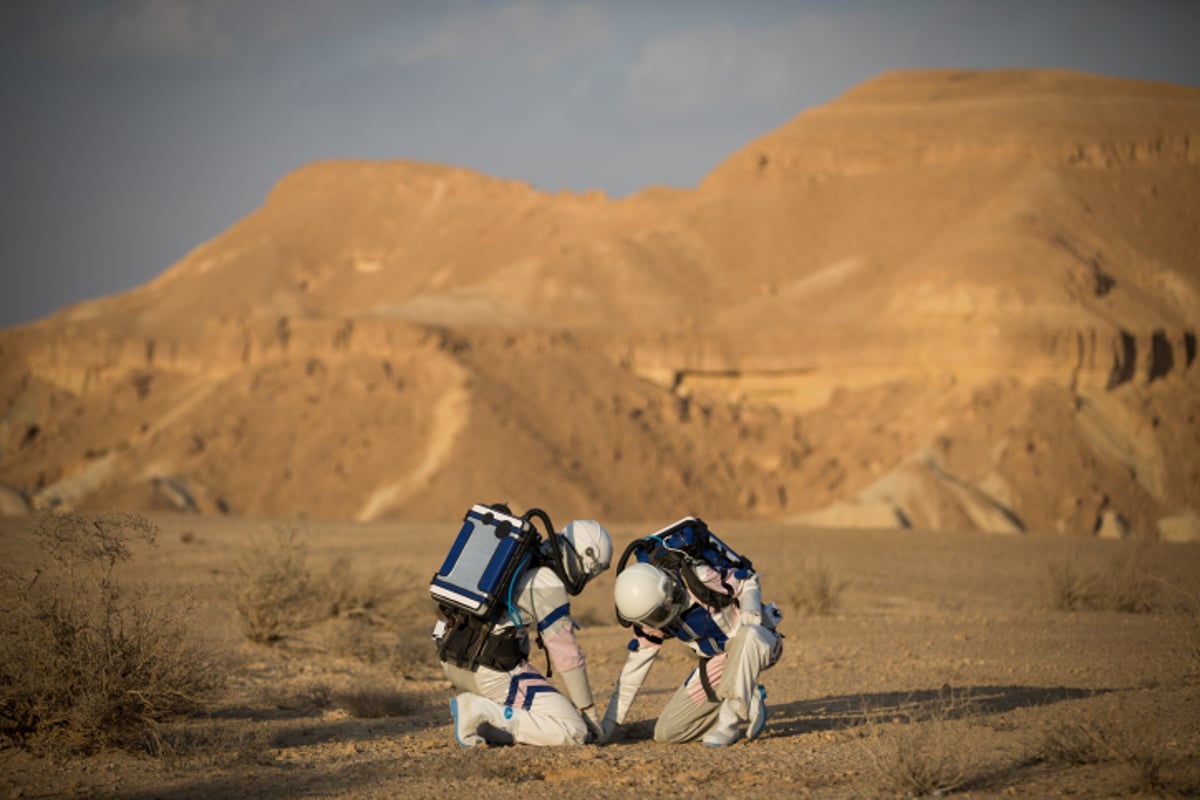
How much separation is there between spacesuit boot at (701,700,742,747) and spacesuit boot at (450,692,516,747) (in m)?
1.19

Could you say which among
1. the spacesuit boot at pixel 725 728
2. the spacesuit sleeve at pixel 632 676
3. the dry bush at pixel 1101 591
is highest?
the spacesuit sleeve at pixel 632 676

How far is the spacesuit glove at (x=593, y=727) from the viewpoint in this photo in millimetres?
8016

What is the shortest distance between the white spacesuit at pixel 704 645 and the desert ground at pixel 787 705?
173 millimetres

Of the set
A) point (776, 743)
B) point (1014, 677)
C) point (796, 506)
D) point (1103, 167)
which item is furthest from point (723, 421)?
point (776, 743)

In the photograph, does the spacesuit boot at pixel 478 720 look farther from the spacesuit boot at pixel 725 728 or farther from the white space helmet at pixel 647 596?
the spacesuit boot at pixel 725 728

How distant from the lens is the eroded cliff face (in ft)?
127

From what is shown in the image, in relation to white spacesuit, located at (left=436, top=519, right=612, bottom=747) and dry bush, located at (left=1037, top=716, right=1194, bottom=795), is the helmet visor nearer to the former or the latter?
white spacesuit, located at (left=436, top=519, right=612, bottom=747)

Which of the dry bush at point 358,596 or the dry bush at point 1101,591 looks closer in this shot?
the dry bush at point 358,596

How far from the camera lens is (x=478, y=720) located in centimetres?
807

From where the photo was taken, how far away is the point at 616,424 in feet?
136

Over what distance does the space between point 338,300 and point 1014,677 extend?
2753 inches

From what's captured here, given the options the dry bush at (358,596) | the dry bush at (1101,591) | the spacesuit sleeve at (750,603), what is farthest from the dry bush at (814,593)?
the spacesuit sleeve at (750,603)

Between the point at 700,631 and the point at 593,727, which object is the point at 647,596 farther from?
the point at 593,727

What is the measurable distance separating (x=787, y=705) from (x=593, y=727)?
2500mm
